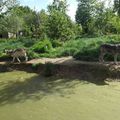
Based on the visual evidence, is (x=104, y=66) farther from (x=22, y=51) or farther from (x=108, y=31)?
(x=108, y=31)

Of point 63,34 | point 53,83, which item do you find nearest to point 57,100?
point 53,83

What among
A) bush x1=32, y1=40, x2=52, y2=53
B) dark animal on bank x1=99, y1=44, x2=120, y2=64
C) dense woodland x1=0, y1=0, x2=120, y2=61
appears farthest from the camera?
bush x1=32, y1=40, x2=52, y2=53

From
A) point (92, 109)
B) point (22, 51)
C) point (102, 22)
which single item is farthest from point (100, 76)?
point (102, 22)

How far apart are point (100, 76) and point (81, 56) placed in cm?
294

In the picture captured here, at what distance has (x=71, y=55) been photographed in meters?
18.0

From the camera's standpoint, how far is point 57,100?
33.6ft

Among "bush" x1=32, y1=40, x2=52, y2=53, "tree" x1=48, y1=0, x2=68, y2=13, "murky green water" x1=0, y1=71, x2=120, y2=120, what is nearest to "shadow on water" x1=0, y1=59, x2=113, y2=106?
"murky green water" x1=0, y1=71, x2=120, y2=120

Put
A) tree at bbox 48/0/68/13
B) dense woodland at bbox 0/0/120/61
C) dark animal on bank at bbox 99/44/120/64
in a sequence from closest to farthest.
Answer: dark animal on bank at bbox 99/44/120/64 < dense woodland at bbox 0/0/120/61 < tree at bbox 48/0/68/13

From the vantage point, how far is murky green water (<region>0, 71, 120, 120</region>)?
8656 millimetres

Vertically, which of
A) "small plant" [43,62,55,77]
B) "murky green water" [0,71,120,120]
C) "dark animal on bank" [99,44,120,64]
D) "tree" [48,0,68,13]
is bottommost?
"murky green water" [0,71,120,120]

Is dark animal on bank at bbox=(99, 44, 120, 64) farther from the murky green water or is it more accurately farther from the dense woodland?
the murky green water

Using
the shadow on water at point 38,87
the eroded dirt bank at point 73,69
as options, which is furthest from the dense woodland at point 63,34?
the shadow on water at point 38,87

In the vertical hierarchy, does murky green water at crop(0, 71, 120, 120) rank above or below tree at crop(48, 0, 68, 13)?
below

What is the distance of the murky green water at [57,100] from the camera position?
866cm
